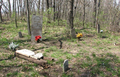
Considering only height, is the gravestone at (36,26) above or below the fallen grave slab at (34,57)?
above

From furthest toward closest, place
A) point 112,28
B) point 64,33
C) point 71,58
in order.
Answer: point 112,28
point 64,33
point 71,58

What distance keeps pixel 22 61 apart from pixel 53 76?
179 cm

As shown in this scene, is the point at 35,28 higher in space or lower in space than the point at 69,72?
higher

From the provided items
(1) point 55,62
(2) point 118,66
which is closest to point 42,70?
(1) point 55,62

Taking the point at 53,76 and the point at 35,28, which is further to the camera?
the point at 35,28

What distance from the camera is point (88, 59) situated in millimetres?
4785

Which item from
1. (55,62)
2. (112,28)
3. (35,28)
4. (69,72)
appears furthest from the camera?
(112,28)

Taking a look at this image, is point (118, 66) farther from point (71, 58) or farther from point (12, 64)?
→ point (12, 64)

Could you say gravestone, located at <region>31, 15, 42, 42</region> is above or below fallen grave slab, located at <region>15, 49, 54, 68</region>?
above

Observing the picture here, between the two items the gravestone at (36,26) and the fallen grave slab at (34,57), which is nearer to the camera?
the fallen grave slab at (34,57)

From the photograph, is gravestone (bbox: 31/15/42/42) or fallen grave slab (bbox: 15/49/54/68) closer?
fallen grave slab (bbox: 15/49/54/68)

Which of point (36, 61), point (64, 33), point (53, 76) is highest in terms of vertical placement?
point (64, 33)

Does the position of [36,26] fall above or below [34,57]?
above

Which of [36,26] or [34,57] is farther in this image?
[36,26]
